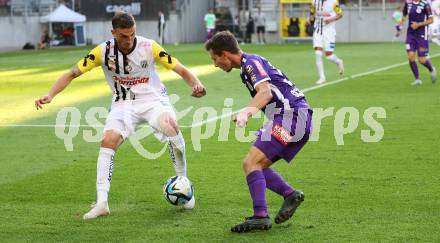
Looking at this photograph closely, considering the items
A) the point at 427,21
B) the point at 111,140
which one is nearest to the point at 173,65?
the point at 111,140

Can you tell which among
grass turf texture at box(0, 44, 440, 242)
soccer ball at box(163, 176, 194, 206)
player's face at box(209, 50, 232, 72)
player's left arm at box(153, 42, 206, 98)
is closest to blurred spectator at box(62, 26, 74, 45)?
grass turf texture at box(0, 44, 440, 242)

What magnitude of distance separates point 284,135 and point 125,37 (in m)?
1.87

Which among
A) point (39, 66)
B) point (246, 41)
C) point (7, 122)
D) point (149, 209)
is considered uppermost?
point (149, 209)

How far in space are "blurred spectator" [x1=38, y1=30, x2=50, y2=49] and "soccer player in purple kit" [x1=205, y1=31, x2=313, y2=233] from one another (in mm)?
44771

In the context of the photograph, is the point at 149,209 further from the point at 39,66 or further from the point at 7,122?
the point at 39,66

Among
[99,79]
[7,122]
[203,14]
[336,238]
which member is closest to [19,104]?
[7,122]

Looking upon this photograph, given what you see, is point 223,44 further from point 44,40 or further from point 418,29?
point 44,40

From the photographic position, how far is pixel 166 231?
27.1 feet

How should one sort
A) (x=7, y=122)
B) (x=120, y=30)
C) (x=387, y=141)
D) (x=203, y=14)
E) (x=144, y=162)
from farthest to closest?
(x=203, y=14) → (x=7, y=122) → (x=387, y=141) → (x=144, y=162) → (x=120, y=30)

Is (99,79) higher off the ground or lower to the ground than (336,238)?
lower

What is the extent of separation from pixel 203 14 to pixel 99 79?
39.7m

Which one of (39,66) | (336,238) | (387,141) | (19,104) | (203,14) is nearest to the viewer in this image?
(336,238)

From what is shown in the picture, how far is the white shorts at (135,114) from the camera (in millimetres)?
9445

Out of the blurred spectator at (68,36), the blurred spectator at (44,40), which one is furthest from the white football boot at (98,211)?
the blurred spectator at (68,36)
